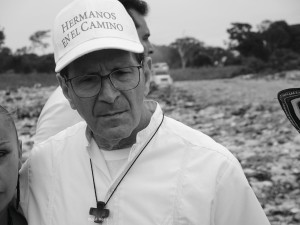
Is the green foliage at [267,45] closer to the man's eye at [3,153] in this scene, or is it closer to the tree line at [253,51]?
the tree line at [253,51]

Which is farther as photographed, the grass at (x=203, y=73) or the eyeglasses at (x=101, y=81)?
the grass at (x=203, y=73)

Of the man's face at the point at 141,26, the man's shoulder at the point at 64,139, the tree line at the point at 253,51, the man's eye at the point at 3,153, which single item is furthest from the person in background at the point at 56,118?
the tree line at the point at 253,51

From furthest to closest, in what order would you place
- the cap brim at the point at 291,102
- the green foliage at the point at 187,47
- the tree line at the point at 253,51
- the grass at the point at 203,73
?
the green foliage at the point at 187,47 < the grass at the point at 203,73 < the tree line at the point at 253,51 < the cap brim at the point at 291,102

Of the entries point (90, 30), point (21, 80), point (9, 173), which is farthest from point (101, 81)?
point (21, 80)

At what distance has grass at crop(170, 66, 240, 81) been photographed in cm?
1951

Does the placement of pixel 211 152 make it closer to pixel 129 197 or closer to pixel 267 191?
pixel 129 197

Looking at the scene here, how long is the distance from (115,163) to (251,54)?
60.3 ft

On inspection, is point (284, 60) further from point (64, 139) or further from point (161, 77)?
point (64, 139)

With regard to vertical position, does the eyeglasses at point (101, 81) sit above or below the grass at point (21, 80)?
below

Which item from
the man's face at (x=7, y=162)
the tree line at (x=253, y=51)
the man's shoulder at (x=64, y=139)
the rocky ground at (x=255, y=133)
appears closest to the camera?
the man's face at (x=7, y=162)

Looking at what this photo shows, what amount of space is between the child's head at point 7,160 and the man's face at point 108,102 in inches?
14.6

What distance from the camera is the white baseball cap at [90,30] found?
1583 millimetres

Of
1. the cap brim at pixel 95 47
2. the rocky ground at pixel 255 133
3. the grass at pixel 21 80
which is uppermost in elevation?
the grass at pixel 21 80

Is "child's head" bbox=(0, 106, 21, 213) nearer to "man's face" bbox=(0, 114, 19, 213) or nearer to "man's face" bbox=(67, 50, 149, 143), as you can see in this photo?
"man's face" bbox=(0, 114, 19, 213)
